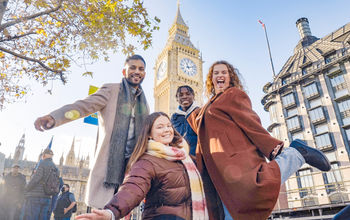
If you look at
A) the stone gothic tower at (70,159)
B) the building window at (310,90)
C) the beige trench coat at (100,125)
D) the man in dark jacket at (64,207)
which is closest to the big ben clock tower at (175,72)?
the building window at (310,90)

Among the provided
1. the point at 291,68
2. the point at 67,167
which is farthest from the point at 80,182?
the point at 291,68

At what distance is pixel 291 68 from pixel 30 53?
3083cm

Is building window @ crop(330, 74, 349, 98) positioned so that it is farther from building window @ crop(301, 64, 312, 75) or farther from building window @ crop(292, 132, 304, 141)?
building window @ crop(292, 132, 304, 141)

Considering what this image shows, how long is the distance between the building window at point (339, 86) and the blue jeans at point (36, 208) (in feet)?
92.7

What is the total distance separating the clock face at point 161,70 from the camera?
55062 millimetres

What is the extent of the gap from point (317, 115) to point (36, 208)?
91.0 feet

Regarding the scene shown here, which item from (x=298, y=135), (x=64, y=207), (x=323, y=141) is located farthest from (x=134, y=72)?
Result: (x=298, y=135)

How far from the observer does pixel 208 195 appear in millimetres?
2242

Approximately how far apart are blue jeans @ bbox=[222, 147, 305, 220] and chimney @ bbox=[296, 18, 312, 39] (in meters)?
39.1

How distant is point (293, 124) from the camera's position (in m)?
27.0

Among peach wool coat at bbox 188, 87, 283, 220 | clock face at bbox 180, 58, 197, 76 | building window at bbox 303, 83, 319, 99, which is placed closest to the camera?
peach wool coat at bbox 188, 87, 283, 220

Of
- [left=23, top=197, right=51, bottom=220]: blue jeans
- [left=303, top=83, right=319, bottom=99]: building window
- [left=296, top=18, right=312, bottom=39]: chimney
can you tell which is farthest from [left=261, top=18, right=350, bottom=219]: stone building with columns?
[left=23, top=197, right=51, bottom=220]: blue jeans

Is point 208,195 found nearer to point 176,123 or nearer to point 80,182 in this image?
point 176,123

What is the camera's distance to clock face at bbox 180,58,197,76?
54688 millimetres
